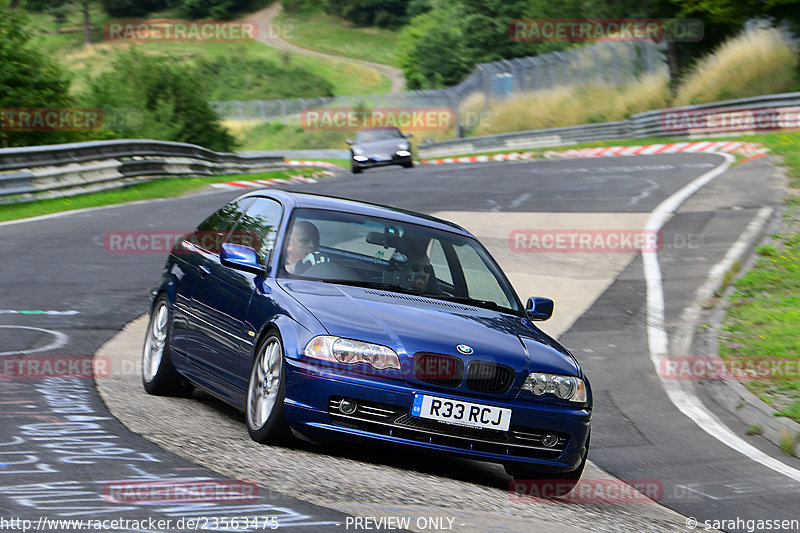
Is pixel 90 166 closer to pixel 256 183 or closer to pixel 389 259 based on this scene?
pixel 256 183

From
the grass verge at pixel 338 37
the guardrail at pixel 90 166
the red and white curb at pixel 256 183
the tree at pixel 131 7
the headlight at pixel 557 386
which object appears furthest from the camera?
the tree at pixel 131 7

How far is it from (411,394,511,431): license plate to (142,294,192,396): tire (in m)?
2.54

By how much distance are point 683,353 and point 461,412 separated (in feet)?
18.0

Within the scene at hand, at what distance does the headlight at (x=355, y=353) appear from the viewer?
6.14m

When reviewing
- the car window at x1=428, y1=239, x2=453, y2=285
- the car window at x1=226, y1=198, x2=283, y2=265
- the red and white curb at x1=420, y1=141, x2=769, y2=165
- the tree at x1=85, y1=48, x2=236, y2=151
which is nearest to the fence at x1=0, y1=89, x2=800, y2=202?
the red and white curb at x1=420, y1=141, x2=769, y2=165

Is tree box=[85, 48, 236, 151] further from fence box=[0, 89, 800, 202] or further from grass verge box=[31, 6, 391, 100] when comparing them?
grass verge box=[31, 6, 391, 100]

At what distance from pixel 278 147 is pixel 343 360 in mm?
63709

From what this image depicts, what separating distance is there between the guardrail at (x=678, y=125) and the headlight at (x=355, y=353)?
91.2 feet

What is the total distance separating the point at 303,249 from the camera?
7.25 metres

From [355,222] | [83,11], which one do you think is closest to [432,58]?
[83,11]

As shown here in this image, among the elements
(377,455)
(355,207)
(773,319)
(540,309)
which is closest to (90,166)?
(773,319)

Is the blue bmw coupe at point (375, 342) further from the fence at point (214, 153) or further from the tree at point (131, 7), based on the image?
the tree at point (131, 7)

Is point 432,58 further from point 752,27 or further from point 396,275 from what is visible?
point 396,275

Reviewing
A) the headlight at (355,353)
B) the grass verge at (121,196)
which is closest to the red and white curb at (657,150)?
the grass verge at (121,196)
